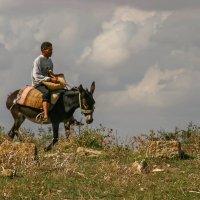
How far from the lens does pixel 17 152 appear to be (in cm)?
1112

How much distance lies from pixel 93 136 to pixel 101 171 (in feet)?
15.2

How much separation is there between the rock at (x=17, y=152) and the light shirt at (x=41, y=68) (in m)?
4.30

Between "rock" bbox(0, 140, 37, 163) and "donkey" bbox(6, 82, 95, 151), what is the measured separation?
3701 mm

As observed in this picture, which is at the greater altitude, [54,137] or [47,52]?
[47,52]

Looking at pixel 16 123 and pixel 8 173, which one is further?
pixel 16 123

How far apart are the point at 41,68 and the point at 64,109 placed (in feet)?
4.08

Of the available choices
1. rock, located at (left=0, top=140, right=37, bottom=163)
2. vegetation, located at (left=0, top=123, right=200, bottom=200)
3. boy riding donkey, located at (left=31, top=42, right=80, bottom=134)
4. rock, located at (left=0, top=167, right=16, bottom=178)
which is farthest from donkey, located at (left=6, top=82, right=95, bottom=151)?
rock, located at (left=0, top=167, right=16, bottom=178)

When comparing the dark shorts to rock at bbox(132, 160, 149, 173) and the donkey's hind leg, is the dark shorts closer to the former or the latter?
the donkey's hind leg

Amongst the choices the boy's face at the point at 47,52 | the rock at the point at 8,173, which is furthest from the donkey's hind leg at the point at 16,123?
the rock at the point at 8,173

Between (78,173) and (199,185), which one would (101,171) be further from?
(199,185)

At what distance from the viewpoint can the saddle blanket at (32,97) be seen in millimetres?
15859

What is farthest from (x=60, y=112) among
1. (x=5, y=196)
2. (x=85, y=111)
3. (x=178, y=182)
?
(x=5, y=196)

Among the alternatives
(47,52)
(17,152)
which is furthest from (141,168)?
(47,52)

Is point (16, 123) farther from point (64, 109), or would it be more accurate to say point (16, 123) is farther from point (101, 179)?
point (101, 179)
